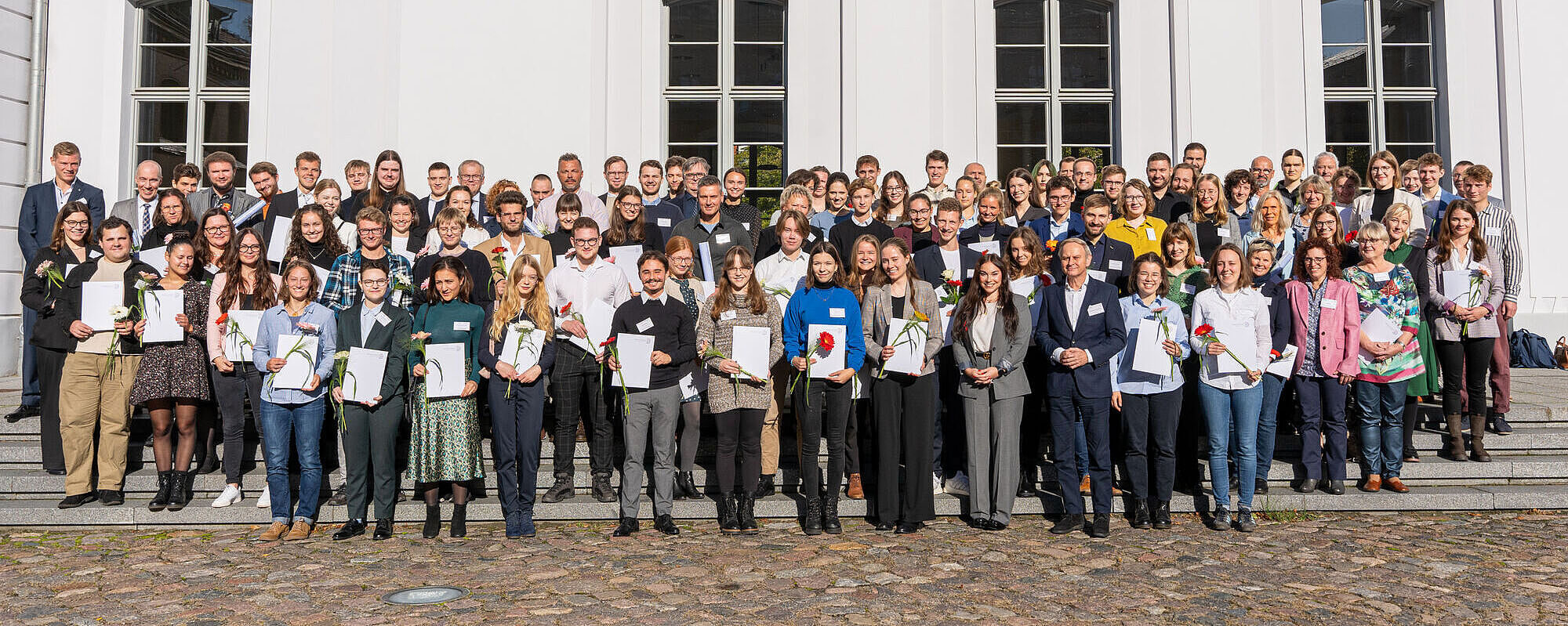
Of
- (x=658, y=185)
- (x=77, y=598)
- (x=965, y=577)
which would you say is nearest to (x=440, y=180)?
(x=658, y=185)

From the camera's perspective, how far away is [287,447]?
20.5 ft

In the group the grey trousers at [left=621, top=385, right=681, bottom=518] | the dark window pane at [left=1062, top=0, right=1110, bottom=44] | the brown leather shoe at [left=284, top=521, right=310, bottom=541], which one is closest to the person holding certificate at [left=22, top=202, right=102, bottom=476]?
the brown leather shoe at [left=284, top=521, right=310, bottom=541]

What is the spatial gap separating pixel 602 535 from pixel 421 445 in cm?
115

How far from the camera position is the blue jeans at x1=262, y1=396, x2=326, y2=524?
618 centimetres

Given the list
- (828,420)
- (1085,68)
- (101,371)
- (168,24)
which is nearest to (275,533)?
(101,371)

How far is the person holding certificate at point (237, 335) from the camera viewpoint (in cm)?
629

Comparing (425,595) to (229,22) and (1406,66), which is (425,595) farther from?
(1406,66)

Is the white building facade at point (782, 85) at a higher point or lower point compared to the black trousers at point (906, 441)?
higher

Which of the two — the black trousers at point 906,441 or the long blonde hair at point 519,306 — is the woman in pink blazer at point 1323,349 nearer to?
the black trousers at point 906,441

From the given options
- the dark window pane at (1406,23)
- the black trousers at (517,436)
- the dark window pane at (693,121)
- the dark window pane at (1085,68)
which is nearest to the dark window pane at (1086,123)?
the dark window pane at (1085,68)

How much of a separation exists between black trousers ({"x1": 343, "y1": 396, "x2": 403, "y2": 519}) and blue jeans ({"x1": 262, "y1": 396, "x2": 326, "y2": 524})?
0.55 feet

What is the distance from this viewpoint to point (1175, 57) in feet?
35.0

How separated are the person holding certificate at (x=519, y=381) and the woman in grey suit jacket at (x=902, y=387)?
6.20ft

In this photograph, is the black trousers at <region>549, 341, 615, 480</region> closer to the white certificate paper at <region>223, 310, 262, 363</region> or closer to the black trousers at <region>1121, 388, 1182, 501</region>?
the white certificate paper at <region>223, 310, 262, 363</region>
